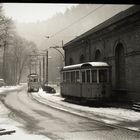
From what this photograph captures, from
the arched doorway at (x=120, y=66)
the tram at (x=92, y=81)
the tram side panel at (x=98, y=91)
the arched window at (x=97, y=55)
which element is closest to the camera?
the tram side panel at (x=98, y=91)

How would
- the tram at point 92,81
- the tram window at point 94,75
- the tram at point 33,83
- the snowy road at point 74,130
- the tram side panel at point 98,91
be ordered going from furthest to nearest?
the tram at point 33,83 → the tram window at point 94,75 → the tram at point 92,81 → the tram side panel at point 98,91 → the snowy road at point 74,130

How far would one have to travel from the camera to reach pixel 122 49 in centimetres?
2623

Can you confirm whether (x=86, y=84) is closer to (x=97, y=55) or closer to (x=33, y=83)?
(x=97, y=55)

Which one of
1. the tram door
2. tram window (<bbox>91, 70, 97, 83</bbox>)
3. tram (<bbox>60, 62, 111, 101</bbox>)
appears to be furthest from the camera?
the tram door

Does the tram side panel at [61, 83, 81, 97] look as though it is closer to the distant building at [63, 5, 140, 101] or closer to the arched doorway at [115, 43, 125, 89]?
the distant building at [63, 5, 140, 101]

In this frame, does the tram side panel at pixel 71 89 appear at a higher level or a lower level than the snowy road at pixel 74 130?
higher

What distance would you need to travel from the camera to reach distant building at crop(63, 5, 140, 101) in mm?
23203

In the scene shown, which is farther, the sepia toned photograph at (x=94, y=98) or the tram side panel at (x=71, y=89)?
the tram side panel at (x=71, y=89)

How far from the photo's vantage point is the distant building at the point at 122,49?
23.2 m

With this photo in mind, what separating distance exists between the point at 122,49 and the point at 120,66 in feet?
4.89

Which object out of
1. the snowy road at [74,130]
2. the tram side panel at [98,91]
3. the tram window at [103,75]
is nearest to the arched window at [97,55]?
the tram window at [103,75]

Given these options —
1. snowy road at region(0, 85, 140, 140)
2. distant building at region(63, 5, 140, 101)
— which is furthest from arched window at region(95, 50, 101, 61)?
snowy road at region(0, 85, 140, 140)

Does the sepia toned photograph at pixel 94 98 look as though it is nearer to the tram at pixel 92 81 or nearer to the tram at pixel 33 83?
the tram at pixel 92 81

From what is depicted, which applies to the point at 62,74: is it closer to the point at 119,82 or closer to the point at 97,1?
the point at 119,82
